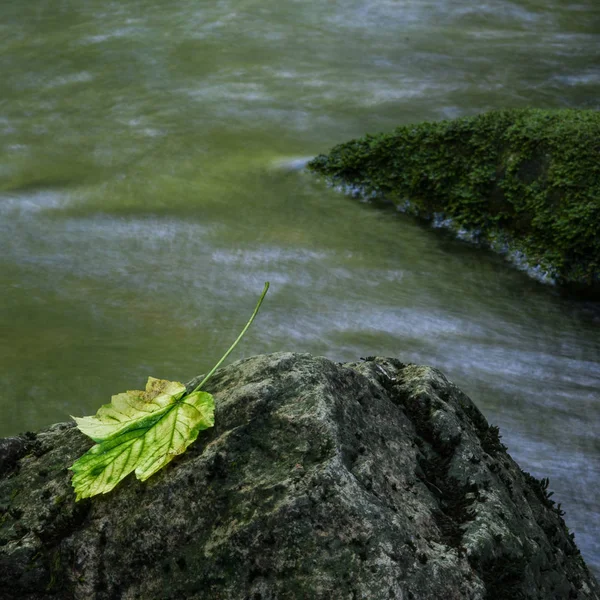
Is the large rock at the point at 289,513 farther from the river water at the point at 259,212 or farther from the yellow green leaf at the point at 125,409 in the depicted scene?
the river water at the point at 259,212

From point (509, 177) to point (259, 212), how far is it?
7.33 feet

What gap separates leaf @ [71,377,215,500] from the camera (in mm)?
2018

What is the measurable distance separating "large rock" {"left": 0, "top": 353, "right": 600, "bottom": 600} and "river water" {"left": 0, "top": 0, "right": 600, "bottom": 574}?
2224mm

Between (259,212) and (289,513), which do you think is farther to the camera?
(259,212)

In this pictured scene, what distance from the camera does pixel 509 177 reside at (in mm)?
6895

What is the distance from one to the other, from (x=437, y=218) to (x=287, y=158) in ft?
6.57

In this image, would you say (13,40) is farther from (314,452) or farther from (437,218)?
(314,452)

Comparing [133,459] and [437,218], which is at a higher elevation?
[133,459]

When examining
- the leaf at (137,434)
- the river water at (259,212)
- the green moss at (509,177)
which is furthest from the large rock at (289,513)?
the green moss at (509,177)

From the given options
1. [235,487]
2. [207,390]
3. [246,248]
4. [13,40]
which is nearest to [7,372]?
[246,248]

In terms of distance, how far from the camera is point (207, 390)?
2.34 metres

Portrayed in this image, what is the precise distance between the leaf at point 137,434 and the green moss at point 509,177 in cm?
492

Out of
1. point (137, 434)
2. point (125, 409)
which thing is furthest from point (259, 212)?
point (137, 434)

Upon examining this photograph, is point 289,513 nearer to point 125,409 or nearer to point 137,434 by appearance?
point 137,434
